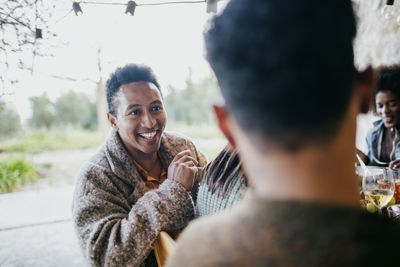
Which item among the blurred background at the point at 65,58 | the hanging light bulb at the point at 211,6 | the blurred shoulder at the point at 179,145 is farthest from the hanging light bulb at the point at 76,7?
the blurred shoulder at the point at 179,145

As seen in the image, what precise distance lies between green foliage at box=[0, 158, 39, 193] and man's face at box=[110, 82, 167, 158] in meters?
2.84

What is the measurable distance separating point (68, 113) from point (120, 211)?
17.8ft

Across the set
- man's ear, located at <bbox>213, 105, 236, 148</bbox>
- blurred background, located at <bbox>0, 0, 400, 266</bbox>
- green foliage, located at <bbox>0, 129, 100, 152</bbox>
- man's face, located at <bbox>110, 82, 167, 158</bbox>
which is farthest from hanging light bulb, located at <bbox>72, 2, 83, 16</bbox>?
green foliage, located at <bbox>0, 129, 100, 152</bbox>

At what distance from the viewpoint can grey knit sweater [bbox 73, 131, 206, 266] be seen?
1080 millimetres

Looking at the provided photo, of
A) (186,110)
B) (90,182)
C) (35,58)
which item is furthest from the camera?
(186,110)

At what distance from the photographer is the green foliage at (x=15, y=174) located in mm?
3541

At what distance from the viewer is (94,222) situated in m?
1.18

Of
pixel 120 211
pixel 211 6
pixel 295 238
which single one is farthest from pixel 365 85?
pixel 211 6

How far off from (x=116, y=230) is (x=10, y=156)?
11.3 ft

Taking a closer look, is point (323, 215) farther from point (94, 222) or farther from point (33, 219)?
point (33, 219)

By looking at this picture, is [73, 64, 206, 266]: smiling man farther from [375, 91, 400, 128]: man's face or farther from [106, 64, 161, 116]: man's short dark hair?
[375, 91, 400, 128]: man's face

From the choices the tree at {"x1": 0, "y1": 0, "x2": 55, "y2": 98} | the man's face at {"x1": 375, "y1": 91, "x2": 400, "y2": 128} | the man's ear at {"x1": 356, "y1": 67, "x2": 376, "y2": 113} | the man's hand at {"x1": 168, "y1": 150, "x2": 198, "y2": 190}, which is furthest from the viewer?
the man's face at {"x1": 375, "y1": 91, "x2": 400, "y2": 128}

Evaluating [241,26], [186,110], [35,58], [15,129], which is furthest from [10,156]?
[241,26]

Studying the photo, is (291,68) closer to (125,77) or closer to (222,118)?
(222,118)
